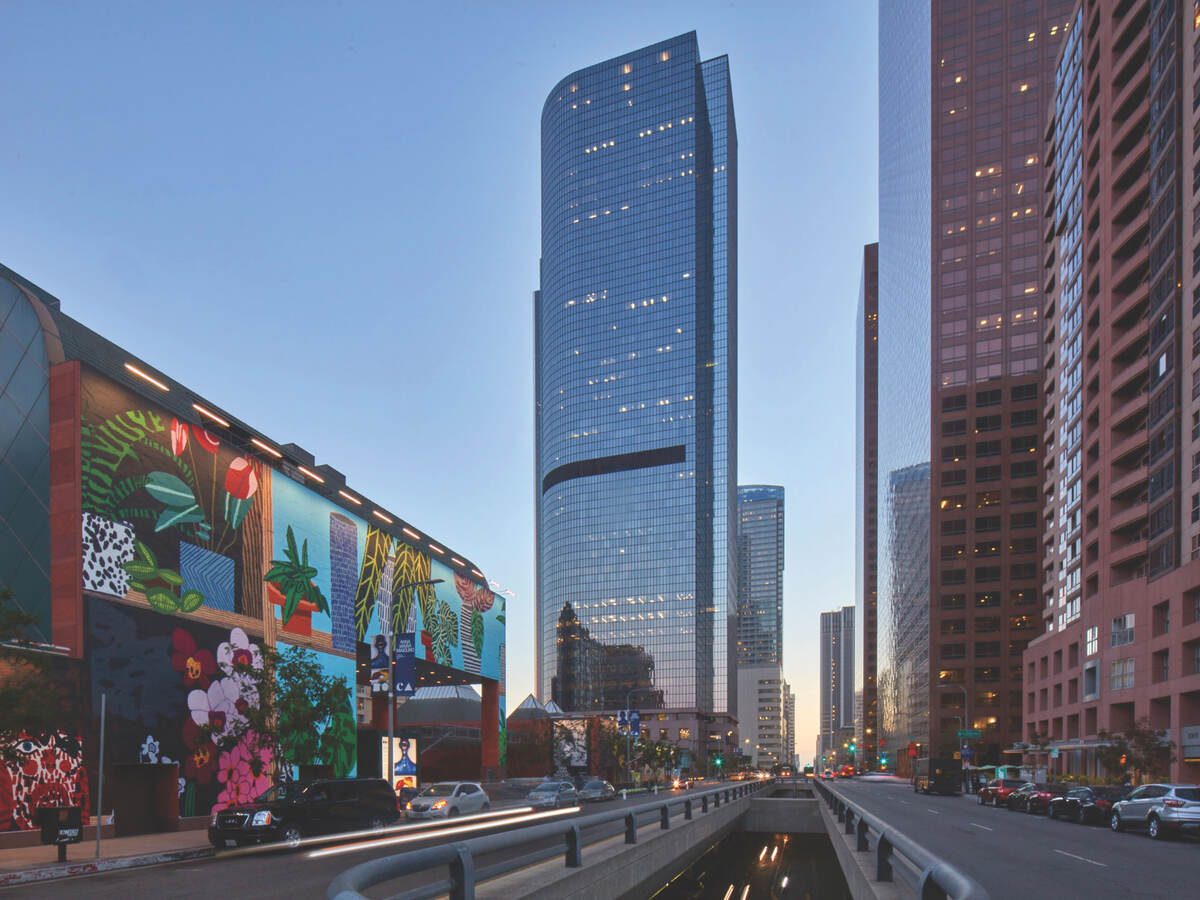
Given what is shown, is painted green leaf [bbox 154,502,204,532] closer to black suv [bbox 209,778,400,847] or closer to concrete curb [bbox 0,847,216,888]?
black suv [bbox 209,778,400,847]

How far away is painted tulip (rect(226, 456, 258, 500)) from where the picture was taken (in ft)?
139

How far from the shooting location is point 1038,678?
352 ft

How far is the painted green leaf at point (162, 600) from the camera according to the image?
36000 millimetres

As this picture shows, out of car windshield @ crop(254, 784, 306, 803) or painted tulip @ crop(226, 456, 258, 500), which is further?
painted tulip @ crop(226, 456, 258, 500)

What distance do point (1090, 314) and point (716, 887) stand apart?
3262 inches

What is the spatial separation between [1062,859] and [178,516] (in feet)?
110

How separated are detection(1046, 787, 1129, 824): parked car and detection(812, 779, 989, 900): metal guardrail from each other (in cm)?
2174

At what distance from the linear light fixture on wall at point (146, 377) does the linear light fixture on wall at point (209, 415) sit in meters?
2.22

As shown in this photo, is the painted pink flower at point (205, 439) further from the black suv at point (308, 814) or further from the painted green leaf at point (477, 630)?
the painted green leaf at point (477, 630)

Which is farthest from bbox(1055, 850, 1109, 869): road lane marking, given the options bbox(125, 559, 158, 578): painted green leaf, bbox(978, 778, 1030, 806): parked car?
bbox(978, 778, 1030, 806): parked car

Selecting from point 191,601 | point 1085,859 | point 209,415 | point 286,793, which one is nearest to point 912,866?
point 1085,859

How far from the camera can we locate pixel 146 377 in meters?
39.3

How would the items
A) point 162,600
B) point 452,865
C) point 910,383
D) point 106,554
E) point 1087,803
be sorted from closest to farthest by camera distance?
point 452,865
point 106,554
point 162,600
point 1087,803
point 910,383

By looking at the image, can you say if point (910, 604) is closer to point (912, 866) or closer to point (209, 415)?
point (209, 415)
